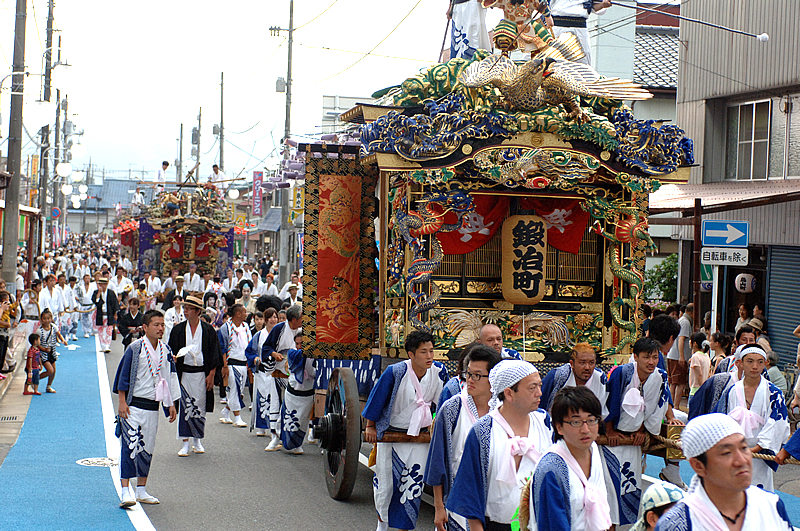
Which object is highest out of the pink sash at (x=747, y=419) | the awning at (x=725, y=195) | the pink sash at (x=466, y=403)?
the awning at (x=725, y=195)

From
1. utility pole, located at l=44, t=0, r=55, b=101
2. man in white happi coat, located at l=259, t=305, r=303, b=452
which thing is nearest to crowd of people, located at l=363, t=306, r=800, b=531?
man in white happi coat, located at l=259, t=305, r=303, b=452

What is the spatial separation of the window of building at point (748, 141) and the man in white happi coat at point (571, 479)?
14475 millimetres

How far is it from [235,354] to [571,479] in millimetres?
9919

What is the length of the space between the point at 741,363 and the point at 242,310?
7790mm

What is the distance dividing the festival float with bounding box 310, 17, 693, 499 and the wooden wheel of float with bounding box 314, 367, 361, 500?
17mm

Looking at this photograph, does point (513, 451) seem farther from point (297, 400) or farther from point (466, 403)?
point (297, 400)

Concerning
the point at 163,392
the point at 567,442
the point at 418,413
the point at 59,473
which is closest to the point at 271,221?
the point at 59,473

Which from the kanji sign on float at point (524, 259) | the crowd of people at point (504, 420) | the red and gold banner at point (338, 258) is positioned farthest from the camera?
the red and gold banner at point (338, 258)

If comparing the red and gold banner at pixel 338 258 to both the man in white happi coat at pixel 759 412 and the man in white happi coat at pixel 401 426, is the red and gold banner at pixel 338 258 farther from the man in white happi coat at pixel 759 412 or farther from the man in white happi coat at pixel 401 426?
the man in white happi coat at pixel 759 412

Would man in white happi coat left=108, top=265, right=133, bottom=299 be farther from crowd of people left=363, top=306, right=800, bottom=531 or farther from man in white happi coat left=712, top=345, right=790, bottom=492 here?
man in white happi coat left=712, top=345, right=790, bottom=492

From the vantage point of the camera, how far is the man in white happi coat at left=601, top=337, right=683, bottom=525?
7.44m

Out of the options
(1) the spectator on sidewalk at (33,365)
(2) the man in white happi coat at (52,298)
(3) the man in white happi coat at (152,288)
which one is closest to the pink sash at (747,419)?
(1) the spectator on sidewalk at (33,365)

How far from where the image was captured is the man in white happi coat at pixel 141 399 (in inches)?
330

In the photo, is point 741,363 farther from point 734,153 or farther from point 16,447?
point 734,153
